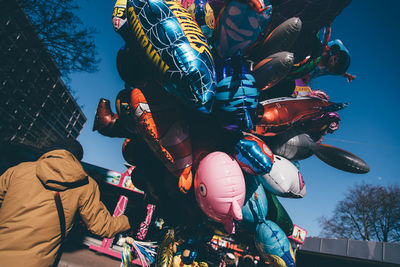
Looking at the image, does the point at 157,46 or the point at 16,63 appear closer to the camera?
the point at 157,46

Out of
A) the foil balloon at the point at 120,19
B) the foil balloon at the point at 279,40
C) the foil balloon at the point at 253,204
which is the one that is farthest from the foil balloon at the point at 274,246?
the foil balloon at the point at 120,19

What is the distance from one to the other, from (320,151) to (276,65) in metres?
1.34

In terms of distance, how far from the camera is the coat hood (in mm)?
1378

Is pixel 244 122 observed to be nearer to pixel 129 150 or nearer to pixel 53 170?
pixel 53 170

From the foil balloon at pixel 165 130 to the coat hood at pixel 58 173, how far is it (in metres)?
0.70

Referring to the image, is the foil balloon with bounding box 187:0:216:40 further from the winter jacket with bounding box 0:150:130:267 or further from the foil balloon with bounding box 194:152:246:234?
the winter jacket with bounding box 0:150:130:267

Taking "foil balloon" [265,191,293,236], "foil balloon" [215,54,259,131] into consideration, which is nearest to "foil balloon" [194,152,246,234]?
"foil balloon" [215,54,259,131]

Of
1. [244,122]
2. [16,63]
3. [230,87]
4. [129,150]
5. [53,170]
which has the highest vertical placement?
[16,63]

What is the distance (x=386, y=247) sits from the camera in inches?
222

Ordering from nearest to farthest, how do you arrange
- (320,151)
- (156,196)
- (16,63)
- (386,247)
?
(320,151), (156,196), (386,247), (16,63)

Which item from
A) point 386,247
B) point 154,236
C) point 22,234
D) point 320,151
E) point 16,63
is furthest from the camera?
point 16,63

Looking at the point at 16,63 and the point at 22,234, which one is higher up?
the point at 16,63

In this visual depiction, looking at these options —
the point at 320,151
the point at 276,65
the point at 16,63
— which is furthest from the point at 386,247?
the point at 16,63

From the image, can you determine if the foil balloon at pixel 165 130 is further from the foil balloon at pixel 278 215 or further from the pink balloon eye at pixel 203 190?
the foil balloon at pixel 278 215
